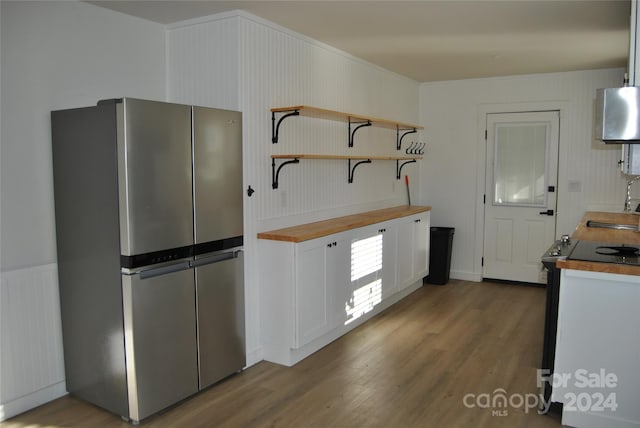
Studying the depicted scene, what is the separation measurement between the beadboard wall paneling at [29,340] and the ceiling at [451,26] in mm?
1784

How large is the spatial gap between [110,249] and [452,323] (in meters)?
3.13

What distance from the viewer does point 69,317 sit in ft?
10.1

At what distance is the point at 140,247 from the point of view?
2.78 metres

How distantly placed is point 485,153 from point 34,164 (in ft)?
16.2

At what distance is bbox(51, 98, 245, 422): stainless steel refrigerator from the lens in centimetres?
276

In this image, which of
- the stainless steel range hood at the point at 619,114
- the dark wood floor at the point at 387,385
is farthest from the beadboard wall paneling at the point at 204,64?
the stainless steel range hood at the point at 619,114

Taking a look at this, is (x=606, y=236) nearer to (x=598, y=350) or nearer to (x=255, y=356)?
(x=598, y=350)

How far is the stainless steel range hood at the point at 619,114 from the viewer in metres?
2.73

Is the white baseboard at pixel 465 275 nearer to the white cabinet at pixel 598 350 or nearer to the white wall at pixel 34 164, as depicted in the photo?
the white cabinet at pixel 598 350

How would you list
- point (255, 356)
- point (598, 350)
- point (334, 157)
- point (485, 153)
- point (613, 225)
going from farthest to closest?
point (485, 153)
point (613, 225)
point (334, 157)
point (255, 356)
point (598, 350)

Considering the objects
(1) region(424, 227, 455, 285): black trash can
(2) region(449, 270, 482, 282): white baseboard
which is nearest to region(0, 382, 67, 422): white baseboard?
(1) region(424, 227, 455, 285): black trash can

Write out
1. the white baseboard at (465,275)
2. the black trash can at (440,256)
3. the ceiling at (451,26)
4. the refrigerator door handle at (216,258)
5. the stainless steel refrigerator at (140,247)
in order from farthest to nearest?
the white baseboard at (465,275), the black trash can at (440,256), the ceiling at (451,26), the refrigerator door handle at (216,258), the stainless steel refrigerator at (140,247)

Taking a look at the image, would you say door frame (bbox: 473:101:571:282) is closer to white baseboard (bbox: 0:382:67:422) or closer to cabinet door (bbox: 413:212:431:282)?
cabinet door (bbox: 413:212:431:282)

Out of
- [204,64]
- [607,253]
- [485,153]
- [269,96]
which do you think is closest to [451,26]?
[269,96]
